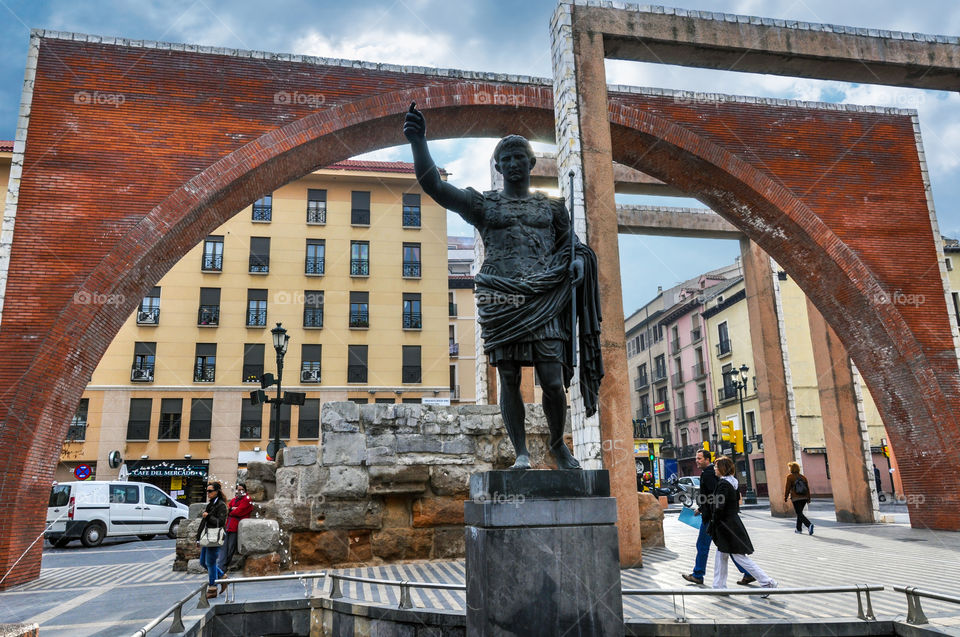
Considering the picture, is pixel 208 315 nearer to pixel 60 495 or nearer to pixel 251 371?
pixel 251 371

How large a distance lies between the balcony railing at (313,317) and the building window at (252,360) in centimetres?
210

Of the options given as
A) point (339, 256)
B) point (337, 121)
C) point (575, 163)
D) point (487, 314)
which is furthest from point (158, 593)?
point (339, 256)

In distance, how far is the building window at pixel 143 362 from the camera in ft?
83.2

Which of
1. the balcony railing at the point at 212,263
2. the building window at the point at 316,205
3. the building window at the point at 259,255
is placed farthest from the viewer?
the building window at the point at 316,205

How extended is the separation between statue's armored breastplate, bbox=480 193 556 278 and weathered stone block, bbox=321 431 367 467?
567cm

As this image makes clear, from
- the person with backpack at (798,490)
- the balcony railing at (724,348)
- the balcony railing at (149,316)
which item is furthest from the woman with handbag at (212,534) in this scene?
the balcony railing at (724,348)

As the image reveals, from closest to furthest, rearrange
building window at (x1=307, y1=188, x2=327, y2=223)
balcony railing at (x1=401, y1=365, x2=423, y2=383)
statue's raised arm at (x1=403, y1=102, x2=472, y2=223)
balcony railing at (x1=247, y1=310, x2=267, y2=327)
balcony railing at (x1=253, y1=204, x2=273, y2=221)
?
statue's raised arm at (x1=403, y1=102, x2=472, y2=223)
balcony railing at (x1=247, y1=310, x2=267, y2=327)
balcony railing at (x1=401, y1=365, x2=423, y2=383)
balcony railing at (x1=253, y1=204, x2=273, y2=221)
building window at (x1=307, y1=188, x2=327, y2=223)

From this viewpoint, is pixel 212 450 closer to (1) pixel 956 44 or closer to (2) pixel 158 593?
(2) pixel 158 593

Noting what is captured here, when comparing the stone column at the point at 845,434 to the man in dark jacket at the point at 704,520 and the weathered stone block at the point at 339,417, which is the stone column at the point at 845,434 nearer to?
the man in dark jacket at the point at 704,520

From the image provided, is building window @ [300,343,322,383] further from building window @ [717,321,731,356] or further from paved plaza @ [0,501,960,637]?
building window @ [717,321,731,356]

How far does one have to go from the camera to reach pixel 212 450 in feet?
82.7

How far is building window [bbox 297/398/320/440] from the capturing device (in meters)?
25.8

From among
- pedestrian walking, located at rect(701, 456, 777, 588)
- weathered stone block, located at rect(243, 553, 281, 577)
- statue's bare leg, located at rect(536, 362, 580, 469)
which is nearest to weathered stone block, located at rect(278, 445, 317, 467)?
weathered stone block, located at rect(243, 553, 281, 577)

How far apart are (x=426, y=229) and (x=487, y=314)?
26.3 m
